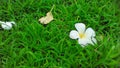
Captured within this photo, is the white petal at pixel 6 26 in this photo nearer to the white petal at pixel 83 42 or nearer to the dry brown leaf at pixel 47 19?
the dry brown leaf at pixel 47 19

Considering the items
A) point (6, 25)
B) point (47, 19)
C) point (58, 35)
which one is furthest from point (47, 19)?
point (6, 25)

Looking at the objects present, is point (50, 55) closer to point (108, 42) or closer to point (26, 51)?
point (26, 51)

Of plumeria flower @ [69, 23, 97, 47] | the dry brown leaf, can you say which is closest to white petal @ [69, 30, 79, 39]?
plumeria flower @ [69, 23, 97, 47]

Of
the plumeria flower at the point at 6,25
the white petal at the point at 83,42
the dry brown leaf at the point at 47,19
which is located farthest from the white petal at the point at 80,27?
the plumeria flower at the point at 6,25

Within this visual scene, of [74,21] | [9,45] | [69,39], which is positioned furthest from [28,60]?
[74,21]

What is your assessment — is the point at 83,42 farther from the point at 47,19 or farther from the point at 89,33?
the point at 47,19

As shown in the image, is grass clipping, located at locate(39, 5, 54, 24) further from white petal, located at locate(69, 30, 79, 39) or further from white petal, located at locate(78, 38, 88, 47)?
white petal, located at locate(78, 38, 88, 47)
